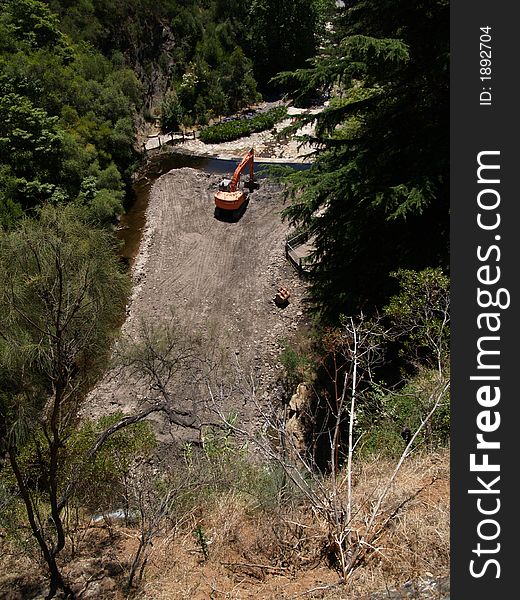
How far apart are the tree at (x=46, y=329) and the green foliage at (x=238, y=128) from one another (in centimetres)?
1433

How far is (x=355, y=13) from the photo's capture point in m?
9.62

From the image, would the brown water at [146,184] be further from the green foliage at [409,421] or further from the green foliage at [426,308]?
the green foliage at [409,421]

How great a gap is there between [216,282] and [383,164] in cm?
817

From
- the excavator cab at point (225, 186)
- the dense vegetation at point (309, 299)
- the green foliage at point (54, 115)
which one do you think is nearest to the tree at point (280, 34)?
the green foliage at point (54, 115)

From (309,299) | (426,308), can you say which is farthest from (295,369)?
(426,308)

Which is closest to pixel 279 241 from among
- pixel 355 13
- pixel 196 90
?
pixel 355 13

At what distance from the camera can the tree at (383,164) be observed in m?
7.86

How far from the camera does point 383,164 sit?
851 centimetres

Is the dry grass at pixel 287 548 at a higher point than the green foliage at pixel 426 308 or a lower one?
lower

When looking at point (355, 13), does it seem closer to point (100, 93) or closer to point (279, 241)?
point (279, 241)

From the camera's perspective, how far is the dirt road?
12688mm

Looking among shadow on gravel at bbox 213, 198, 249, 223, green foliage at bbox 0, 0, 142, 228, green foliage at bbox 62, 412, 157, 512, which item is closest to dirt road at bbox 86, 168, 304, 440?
shadow on gravel at bbox 213, 198, 249, 223

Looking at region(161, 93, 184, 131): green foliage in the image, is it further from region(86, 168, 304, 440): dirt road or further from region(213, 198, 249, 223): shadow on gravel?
region(213, 198, 249, 223): shadow on gravel

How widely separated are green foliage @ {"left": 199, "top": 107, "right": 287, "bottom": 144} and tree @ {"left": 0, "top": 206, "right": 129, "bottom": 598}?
14334mm
